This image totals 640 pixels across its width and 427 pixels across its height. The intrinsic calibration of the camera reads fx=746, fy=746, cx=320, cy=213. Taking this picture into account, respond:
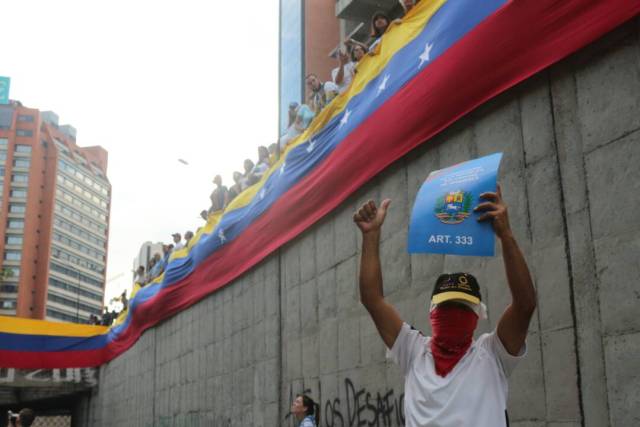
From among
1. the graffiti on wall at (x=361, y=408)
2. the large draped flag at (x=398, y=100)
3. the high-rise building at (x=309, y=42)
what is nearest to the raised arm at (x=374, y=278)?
the large draped flag at (x=398, y=100)

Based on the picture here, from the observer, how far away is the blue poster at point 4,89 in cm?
11669

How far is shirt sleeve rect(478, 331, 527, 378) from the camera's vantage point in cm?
292

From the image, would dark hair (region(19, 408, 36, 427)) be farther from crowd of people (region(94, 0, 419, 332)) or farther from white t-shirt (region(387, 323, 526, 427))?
white t-shirt (region(387, 323, 526, 427))

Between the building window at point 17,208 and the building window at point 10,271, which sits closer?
the building window at point 10,271

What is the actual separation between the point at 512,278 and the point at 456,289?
0.23 metres

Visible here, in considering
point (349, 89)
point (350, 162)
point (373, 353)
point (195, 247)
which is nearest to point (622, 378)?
point (373, 353)

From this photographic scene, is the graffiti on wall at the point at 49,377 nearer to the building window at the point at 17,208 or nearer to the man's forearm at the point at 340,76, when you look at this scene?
the man's forearm at the point at 340,76

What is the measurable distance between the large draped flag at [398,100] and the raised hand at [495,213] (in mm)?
2232

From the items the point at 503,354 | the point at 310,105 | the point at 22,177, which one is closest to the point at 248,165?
the point at 310,105

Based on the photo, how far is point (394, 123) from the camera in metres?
7.03

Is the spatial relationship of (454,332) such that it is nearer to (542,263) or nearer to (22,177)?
(542,263)

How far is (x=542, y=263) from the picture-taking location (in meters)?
4.95

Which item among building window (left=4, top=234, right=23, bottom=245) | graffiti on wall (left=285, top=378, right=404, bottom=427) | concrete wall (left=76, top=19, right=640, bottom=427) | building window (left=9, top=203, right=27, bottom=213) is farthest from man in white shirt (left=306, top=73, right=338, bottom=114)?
building window (left=9, top=203, right=27, bottom=213)

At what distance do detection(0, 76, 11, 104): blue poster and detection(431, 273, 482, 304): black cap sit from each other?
126 m
